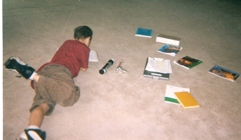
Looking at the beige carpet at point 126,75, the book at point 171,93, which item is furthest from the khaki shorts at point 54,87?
the book at point 171,93

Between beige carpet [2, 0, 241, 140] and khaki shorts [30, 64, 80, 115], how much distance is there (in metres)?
0.15

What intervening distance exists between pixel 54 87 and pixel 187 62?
147cm

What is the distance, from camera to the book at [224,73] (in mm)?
2012

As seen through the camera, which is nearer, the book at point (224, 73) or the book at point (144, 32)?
the book at point (224, 73)

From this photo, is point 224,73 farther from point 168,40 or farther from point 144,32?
point 144,32

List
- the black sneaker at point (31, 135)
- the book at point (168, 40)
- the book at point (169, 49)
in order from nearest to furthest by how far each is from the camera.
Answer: the black sneaker at point (31, 135), the book at point (169, 49), the book at point (168, 40)

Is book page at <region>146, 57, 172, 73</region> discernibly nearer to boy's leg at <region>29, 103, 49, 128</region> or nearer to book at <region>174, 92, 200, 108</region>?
book at <region>174, 92, 200, 108</region>

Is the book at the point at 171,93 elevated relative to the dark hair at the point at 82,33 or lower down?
lower down

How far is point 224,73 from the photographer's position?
6.79ft

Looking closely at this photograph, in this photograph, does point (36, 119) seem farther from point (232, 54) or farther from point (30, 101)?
point (232, 54)

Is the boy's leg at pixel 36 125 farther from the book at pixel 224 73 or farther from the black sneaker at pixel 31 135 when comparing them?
the book at pixel 224 73

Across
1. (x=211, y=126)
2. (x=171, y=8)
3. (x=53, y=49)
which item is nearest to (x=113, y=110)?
(x=211, y=126)

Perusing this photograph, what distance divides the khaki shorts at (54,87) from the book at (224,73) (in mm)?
1468

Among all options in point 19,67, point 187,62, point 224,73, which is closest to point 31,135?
point 19,67
